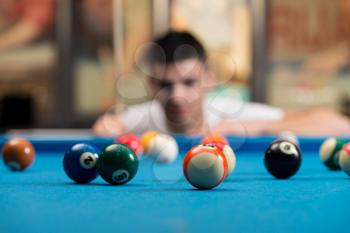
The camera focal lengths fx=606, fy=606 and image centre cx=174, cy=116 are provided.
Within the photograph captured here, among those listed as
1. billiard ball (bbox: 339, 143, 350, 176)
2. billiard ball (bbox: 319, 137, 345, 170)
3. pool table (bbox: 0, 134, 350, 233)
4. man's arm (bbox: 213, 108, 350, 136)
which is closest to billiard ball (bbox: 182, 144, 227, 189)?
pool table (bbox: 0, 134, 350, 233)

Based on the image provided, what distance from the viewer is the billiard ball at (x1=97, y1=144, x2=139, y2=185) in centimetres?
193

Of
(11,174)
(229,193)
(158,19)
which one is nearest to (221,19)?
(158,19)

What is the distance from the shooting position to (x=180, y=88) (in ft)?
15.3

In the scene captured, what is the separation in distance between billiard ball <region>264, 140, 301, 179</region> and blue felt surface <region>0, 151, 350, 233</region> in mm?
39

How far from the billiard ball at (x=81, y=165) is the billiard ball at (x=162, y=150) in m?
0.80

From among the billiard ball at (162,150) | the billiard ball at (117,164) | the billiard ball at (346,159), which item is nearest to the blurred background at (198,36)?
the billiard ball at (162,150)

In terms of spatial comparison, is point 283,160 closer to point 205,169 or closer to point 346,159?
point 346,159

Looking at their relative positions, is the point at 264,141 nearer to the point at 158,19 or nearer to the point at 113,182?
the point at 113,182

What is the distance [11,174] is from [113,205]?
1.04 metres

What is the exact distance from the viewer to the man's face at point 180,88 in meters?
4.61

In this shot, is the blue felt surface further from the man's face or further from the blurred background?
the blurred background

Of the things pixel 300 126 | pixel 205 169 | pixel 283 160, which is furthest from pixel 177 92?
pixel 205 169

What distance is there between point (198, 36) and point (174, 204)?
6623 millimetres

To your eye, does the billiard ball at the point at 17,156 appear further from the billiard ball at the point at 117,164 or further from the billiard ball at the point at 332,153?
the billiard ball at the point at 332,153
